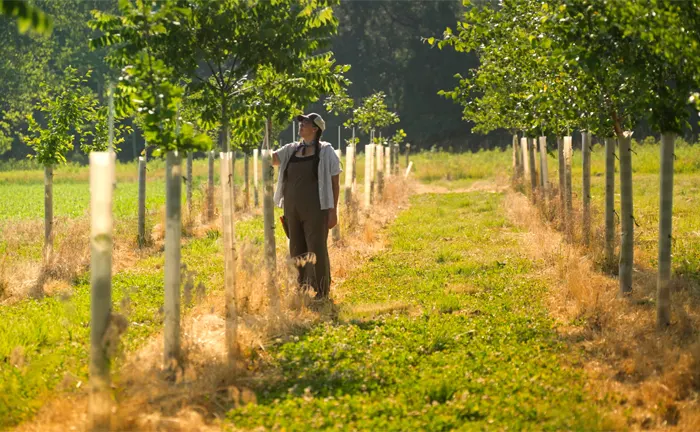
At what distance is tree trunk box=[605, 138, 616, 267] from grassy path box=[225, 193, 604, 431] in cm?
106

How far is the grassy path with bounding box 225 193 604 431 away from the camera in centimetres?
630

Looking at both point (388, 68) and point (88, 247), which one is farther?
point (388, 68)

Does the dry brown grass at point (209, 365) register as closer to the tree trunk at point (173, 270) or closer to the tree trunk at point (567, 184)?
the tree trunk at point (173, 270)

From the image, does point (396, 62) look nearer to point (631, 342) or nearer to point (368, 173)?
→ point (368, 173)

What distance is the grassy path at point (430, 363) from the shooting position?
630 cm

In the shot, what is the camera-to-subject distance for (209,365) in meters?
7.27

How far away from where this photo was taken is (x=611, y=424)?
602cm

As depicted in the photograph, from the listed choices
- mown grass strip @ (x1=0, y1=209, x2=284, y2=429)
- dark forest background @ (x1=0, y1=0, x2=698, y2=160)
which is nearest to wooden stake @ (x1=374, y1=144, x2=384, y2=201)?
mown grass strip @ (x1=0, y1=209, x2=284, y2=429)

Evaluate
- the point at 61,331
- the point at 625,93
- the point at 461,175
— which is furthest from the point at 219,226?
the point at 461,175

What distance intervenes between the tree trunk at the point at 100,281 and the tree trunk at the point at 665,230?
4978mm

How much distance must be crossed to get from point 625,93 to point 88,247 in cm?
894

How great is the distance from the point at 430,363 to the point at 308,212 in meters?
3.01

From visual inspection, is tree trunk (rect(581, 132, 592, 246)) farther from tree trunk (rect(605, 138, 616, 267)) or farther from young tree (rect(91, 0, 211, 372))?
young tree (rect(91, 0, 211, 372))

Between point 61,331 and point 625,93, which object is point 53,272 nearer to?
point 61,331
